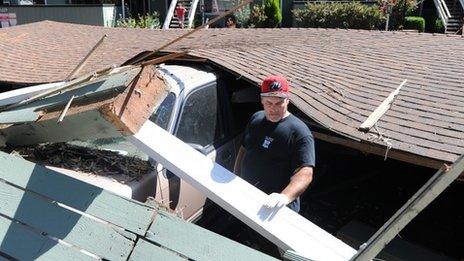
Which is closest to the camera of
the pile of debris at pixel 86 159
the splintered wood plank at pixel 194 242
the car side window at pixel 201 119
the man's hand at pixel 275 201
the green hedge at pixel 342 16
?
the splintered wood plank at pixel 194 242

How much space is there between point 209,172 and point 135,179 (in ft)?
2.23

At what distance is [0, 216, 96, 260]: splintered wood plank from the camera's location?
2.34 m

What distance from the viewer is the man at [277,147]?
3250mm

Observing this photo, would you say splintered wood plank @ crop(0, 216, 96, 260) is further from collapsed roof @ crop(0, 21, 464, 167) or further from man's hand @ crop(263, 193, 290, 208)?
collapsed roof @ crop(0, 21, 464, 167)

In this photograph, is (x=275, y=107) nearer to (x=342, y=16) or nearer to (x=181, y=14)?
(x=342, y=16)

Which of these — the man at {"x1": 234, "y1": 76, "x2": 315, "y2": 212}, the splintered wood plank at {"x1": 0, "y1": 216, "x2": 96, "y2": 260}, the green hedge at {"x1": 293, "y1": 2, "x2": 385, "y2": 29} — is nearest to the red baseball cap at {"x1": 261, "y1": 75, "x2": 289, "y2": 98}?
the man at {"x1": 234, "y1": 76, "x2": 315, "y2": 212}

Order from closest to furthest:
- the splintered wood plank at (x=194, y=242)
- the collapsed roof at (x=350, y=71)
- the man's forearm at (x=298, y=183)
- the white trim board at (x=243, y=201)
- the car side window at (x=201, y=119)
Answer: the splintered wood plank at (x=194, y=242), the white trim board at (x=243, y=201), the man's forearm at (x=298, y=183), the collapsed roof at (x=350, y=71), the car side window at (x=201, y=119)

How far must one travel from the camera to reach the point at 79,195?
8.18 ft

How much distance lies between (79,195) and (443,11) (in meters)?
22.7

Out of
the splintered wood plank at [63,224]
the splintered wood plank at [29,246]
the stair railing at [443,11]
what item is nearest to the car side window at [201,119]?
the splintered wood plank at [63,224]

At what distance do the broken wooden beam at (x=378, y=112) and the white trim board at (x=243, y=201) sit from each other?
1.28 metres

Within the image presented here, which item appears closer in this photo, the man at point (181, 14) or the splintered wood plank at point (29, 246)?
the splintered wood plank at point (29, 246)

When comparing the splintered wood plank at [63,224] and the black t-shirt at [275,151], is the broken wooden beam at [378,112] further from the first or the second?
the splintered wood plank at [63,224]

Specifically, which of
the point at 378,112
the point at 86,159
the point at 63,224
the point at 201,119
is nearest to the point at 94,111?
the point at 63,224
